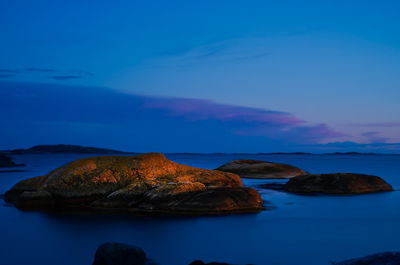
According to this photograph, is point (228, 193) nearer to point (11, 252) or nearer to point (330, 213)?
point (330, 213)

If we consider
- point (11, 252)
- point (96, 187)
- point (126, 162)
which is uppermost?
point (126, 162)

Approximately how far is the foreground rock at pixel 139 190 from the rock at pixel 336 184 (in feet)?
21.2

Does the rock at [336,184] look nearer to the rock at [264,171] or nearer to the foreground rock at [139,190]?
the foreground rock at [139,190]

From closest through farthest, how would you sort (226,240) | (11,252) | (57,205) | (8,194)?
1. (11,252)
2. (226,240)
3. (57,205)
4. (8,194)

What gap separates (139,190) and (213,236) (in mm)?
5780

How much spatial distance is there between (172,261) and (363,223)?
28.7 ft

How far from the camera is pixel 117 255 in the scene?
7797 millimetres

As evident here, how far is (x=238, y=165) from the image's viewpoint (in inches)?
1526

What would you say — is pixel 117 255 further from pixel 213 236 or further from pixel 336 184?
pixel 336 184

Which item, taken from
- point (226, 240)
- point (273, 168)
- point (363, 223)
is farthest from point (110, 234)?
point (273, 168)

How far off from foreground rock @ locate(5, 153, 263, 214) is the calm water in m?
1.08

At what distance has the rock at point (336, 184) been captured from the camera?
23516 millimetres

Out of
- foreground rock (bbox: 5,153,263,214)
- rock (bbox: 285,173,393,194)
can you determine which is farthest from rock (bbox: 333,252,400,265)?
rock (bbox: 285,173,393,194)

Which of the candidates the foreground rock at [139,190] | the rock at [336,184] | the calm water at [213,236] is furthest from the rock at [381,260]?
the rock at [336,184]
